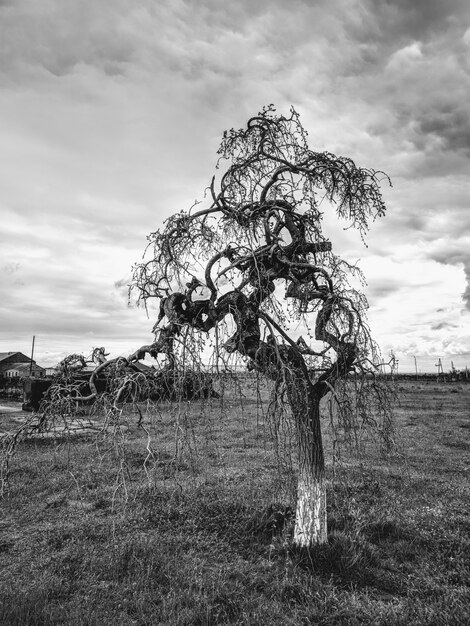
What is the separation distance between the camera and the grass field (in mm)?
5574

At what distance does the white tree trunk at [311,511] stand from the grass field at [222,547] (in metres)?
0.20

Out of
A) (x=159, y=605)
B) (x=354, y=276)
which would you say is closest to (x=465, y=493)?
(x=354, y=276)

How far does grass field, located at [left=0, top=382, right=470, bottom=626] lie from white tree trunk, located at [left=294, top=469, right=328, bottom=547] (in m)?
0.20

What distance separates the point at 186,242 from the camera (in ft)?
20.4

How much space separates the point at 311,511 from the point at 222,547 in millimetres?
1796

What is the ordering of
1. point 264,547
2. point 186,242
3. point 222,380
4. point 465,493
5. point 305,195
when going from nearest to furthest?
point 222,380 < point 186,242 < point 305,195 < point 264,547 < point 465,493

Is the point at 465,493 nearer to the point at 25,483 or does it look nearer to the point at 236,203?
the point at 236,203

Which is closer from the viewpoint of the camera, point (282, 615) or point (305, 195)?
point (282, 615)

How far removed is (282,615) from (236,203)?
18.8 feet

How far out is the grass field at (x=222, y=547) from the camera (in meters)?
5.57

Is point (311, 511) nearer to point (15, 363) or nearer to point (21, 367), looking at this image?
point (21, 367)

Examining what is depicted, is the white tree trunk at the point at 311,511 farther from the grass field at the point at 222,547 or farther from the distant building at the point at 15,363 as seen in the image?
the distant building at the point at 15,363

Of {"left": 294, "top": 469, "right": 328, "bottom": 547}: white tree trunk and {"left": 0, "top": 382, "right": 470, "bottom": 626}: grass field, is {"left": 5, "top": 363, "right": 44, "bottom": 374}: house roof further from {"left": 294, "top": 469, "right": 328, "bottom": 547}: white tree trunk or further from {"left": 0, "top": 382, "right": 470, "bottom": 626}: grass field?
{"left": 294, "top": 469, "right": 328, "bottom": 547}: white tree trunk

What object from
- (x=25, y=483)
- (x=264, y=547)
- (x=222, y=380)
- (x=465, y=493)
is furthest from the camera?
(x=25, y=483)
